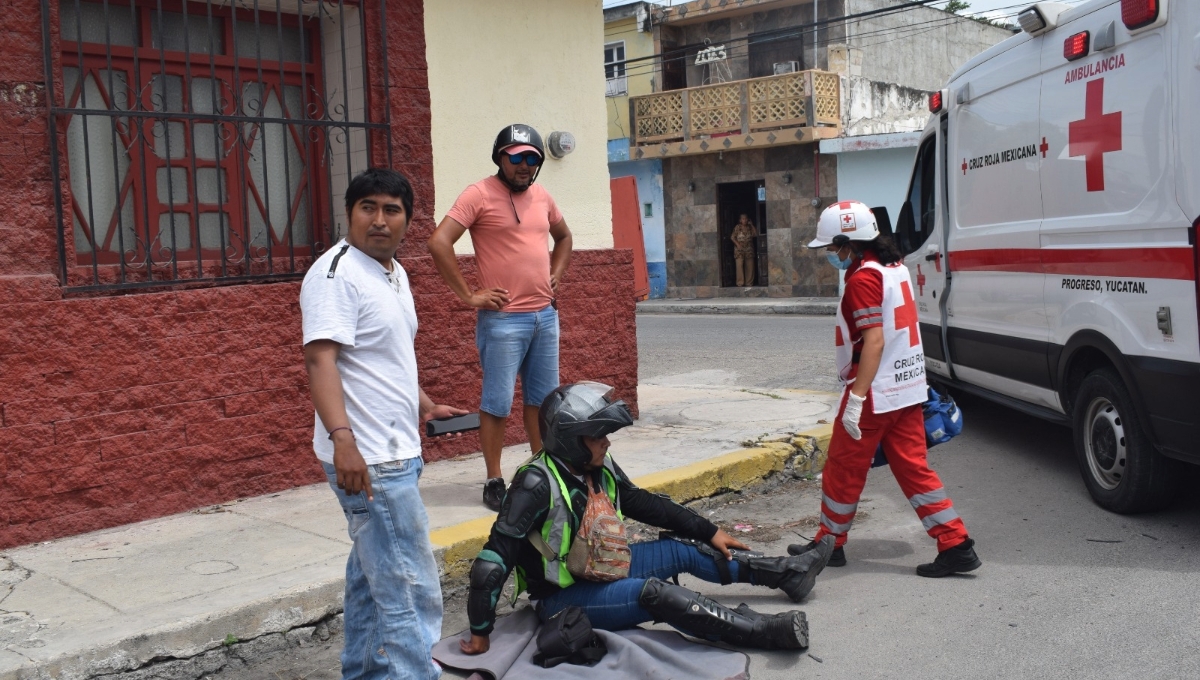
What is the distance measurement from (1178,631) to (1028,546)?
1212 mm

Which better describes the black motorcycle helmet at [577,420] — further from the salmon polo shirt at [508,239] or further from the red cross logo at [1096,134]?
the red cross logo at [1096,134]

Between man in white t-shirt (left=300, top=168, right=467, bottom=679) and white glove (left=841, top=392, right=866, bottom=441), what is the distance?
78.9 inches

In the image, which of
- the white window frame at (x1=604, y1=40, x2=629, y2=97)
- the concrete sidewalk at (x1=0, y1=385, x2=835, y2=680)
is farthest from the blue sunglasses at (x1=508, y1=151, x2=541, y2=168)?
the white window frame at (x1=604, y1=40, x2=629, y2=97)

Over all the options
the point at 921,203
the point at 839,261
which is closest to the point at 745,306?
the point at 921,203

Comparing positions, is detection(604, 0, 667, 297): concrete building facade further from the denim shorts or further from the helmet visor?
the helmet visor

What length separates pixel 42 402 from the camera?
203 inches

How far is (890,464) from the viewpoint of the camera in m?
4.94

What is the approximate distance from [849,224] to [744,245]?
71.0 feet

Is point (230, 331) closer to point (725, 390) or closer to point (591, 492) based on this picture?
point (591, 492)

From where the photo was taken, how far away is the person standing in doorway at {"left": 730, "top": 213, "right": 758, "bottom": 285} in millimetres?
26250

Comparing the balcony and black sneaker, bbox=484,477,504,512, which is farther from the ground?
the balcony

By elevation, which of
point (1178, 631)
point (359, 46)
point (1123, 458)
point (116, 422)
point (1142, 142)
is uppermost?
point (359, 46)

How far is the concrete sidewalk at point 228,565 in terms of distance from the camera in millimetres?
3971

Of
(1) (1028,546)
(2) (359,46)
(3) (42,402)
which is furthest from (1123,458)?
(3) (42,402)
